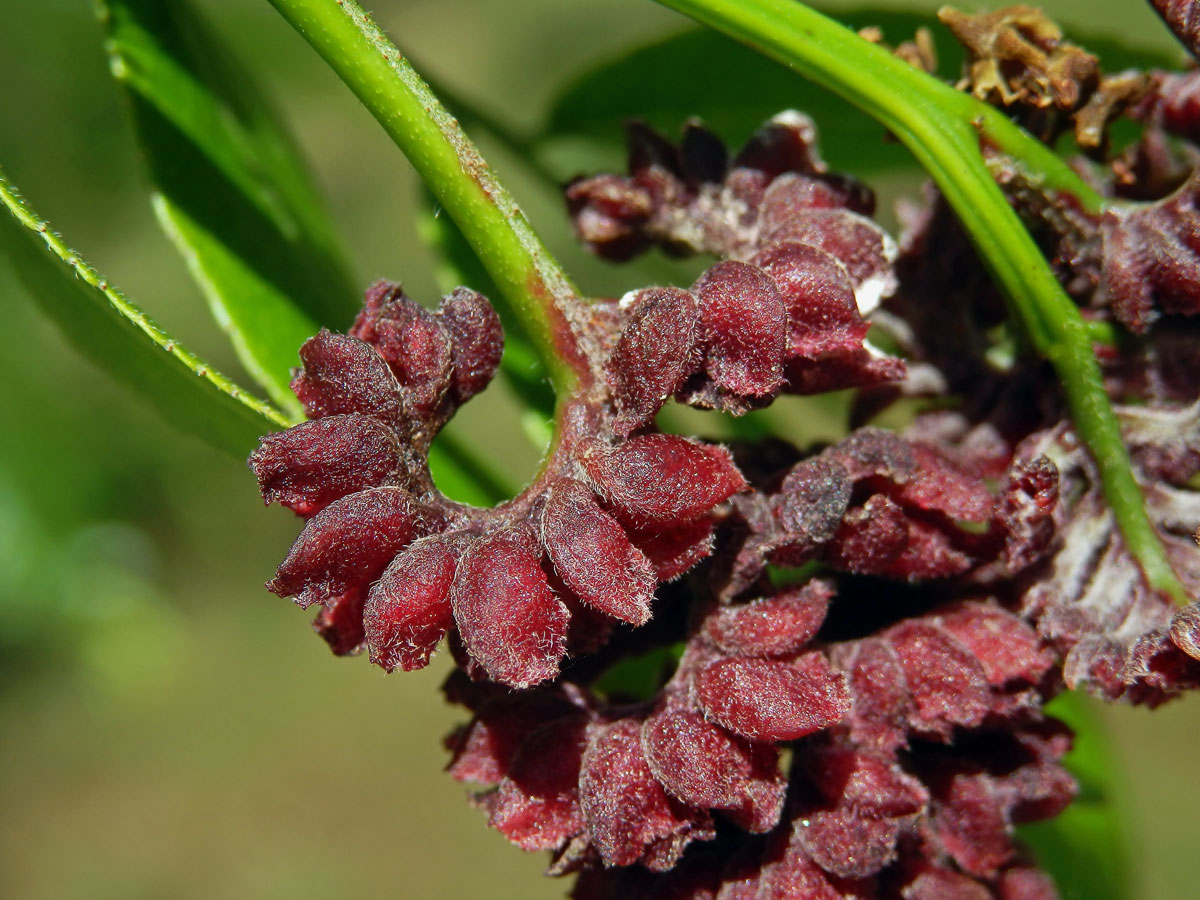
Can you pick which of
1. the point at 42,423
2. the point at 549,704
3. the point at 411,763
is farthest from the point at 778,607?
the point at 411,763

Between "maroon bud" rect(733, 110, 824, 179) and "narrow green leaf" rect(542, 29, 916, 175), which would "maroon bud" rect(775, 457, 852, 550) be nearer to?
"maroon bud" rect(733, 110, 824, 179)

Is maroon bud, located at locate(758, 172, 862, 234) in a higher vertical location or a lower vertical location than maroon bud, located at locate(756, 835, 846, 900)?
higher

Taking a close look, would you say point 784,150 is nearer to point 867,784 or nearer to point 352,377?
point 352,377

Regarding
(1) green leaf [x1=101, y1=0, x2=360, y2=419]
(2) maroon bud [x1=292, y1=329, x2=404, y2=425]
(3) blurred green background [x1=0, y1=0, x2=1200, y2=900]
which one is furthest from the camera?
(3) blurred green background [x1=0, y1=0, x2=1200, y2=900]

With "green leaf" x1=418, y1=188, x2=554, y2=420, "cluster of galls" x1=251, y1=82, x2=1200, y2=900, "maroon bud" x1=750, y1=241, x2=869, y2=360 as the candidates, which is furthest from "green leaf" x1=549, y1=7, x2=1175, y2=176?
"maroon bud" x1=750, y1=241, x2=869, y2=360

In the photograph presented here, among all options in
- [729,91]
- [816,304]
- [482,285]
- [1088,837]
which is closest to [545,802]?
[816,304]

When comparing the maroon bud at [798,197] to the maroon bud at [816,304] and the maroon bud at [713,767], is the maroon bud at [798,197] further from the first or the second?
the maroon bud at [713,767]

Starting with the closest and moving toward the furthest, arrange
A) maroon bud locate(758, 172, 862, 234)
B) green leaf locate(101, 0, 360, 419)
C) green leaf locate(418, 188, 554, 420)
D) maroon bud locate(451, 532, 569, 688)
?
1. maroon bud locate(451, 532, 569, 688)
2. maroon bud locate(758, 172, 862, 234)
3. green leaf locate(101, 0, 360, 419)
4. green leaf locate(418, 188, 554, 420)

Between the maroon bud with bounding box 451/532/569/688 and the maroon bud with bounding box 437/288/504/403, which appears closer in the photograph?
the maroon bud with bounding box 451/532/569/688
